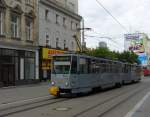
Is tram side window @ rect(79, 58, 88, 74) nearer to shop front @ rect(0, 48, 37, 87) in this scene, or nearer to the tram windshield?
the tram windshield

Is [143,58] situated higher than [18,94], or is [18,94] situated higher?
[143,58]

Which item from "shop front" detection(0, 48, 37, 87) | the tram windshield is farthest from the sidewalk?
"shop front" detection(0, 48, 37, 87)

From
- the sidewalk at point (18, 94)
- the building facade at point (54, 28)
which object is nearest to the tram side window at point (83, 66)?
the sidewalk at point (18, 94)

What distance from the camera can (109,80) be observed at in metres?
33.3

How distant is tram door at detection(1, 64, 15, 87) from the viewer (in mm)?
Answer: 37031

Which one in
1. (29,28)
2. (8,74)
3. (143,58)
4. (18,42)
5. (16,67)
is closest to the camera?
(8,74)

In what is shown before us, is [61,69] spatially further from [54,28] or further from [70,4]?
[70,4]

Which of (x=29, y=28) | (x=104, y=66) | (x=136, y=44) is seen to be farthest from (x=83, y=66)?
(x=136, y=44)

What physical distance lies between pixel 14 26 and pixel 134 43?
97.1m

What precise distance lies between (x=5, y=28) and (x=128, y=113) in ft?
77.9

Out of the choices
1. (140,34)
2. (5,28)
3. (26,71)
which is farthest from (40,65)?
(140,34)

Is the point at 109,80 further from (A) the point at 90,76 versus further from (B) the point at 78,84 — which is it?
(B) the point at 78,84

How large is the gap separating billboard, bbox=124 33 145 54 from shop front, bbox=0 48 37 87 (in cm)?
8908

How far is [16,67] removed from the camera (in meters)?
39.2
